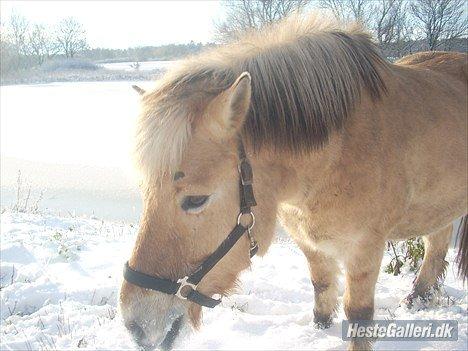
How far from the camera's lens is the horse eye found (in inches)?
70.7

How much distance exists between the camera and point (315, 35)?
7.73 feet

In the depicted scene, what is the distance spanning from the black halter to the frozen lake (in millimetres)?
507

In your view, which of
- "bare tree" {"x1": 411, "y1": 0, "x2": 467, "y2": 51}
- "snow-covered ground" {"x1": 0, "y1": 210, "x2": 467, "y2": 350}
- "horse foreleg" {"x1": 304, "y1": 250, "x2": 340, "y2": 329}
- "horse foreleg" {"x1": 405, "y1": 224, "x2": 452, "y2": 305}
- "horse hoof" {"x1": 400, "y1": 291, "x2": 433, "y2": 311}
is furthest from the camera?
"bare tree" {"x1": 411, "y1": 0, "x2": 467, "y2": 51}

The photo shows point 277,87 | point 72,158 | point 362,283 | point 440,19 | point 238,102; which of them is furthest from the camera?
point 440,19

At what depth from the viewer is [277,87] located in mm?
2084

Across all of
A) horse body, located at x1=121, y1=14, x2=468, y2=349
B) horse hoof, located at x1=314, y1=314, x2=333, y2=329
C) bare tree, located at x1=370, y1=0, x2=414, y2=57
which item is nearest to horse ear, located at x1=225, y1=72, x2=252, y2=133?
horse body, located at x1=121, y1=14, x2=468, y2=349

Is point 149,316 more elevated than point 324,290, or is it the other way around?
point 149,316

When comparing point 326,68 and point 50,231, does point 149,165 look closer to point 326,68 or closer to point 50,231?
point 326,68

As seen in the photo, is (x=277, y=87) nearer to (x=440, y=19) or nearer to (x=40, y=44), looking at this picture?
(x=440, y=19)

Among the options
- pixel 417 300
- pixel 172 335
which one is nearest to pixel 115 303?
pixel 172 335

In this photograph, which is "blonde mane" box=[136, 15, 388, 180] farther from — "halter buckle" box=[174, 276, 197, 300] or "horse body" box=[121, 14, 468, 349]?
"halter buckle" box=[174, 276, 197, 300]

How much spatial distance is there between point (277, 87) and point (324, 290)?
1775 millimetres

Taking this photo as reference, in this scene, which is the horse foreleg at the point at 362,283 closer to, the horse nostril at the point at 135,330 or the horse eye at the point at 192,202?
the horse eye at the point at 192,202

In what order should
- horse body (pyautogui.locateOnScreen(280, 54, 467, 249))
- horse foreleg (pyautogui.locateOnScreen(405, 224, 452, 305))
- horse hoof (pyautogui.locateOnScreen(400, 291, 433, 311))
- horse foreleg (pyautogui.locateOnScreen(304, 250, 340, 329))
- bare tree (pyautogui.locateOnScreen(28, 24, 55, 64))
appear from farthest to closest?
bare tree (pyautogui.locateOnScreen(28, 24, 55, 64)) → horse foreleg (pyautogui.locateOnScreen(405, 224, 452, 305)) → horse hoof (pyautogui.locateOnScreen(400, 291, 433, 311)) → horse foreleg (pyautogui.locateOnScreen(304, 250, 340, 329)) → horse body (pyautogui.locateOnScreen(280, 54, 467, 249))
